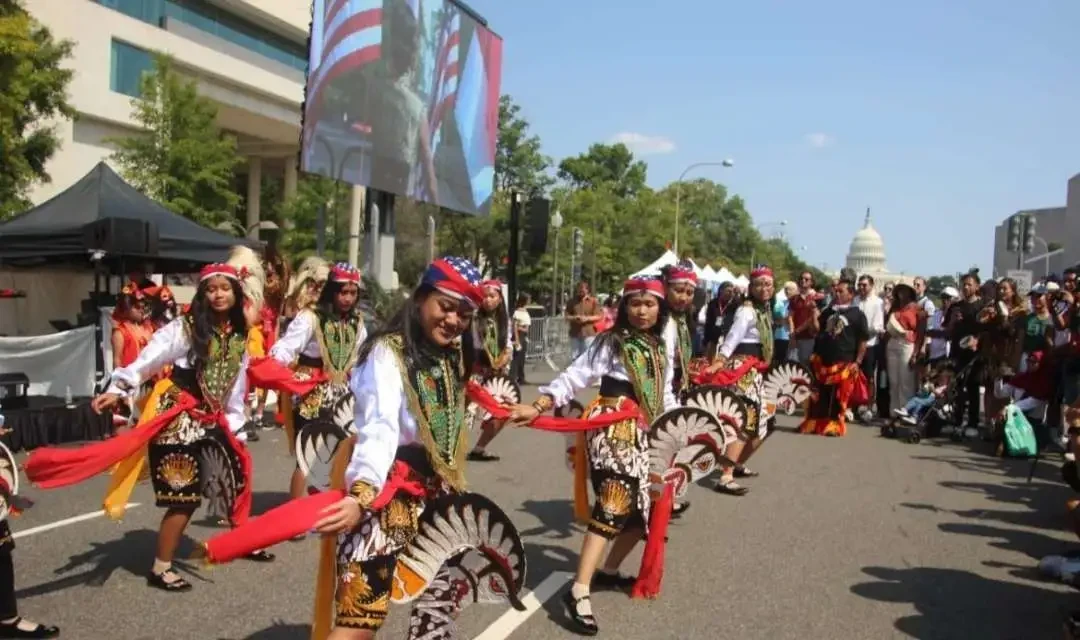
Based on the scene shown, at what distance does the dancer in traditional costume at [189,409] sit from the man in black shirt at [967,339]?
1002 centimetres

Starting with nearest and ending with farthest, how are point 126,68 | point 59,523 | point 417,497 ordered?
point 417,497 < point 59,523 < point 126,68

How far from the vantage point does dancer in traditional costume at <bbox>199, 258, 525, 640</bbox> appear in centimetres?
334

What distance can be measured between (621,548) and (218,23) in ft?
124

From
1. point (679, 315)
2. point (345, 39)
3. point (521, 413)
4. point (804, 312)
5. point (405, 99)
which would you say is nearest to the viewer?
point (521, 413)

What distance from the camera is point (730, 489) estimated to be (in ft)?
28.7

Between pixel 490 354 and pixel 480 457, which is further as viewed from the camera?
pixel 480 457

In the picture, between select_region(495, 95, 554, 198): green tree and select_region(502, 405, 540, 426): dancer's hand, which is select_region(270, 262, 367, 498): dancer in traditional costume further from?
select_region(495, 95, 554, 198): green tree

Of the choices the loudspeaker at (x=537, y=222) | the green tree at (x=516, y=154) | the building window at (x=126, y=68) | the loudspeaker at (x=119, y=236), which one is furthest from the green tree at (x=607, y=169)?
the loudspeaker at (x=119, y=236)

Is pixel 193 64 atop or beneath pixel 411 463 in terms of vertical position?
atop

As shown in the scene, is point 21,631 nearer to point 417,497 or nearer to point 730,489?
point 417,497

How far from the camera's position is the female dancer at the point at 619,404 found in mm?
5078

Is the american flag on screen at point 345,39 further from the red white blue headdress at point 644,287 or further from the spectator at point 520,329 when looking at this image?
the red white blue headdress at point 644,287

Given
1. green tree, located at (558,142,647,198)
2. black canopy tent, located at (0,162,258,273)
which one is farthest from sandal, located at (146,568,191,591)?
green tree, located at (558,142,647,198)

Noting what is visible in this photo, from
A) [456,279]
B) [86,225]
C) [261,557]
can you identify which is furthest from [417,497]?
[86,225]
